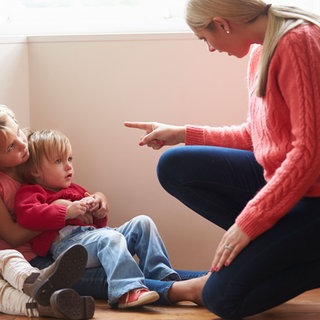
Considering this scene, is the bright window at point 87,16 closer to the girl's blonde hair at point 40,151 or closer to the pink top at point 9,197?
the girl's blonde hair at point 40,151

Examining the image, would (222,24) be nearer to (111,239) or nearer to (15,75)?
(111,239)

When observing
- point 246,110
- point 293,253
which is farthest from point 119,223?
point 293,253

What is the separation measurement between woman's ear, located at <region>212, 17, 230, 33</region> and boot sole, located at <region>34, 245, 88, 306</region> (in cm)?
68

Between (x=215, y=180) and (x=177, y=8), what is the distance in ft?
2.87

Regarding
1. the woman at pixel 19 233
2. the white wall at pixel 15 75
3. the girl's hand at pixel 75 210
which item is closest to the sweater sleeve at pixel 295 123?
the woman at pixel 19 233

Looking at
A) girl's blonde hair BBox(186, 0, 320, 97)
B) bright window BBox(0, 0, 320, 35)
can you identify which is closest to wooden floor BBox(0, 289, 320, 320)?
girl's blonde hair BBox(186, 0, 320, 97)

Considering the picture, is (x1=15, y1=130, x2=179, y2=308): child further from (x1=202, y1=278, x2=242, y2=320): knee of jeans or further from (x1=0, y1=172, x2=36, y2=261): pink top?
(x1=202, y1=278, x2=242, y2=320): knee of jeans

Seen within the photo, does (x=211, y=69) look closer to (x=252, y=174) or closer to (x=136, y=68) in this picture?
(x=136, y=68)

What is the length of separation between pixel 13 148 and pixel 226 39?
78 cm

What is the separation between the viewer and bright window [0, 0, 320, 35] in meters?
2.70

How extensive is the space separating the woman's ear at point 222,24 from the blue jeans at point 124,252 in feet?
2.39

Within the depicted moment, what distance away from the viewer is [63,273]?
6.42 feet

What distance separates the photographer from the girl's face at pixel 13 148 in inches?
88.0

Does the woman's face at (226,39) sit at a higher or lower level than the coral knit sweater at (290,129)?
higher
